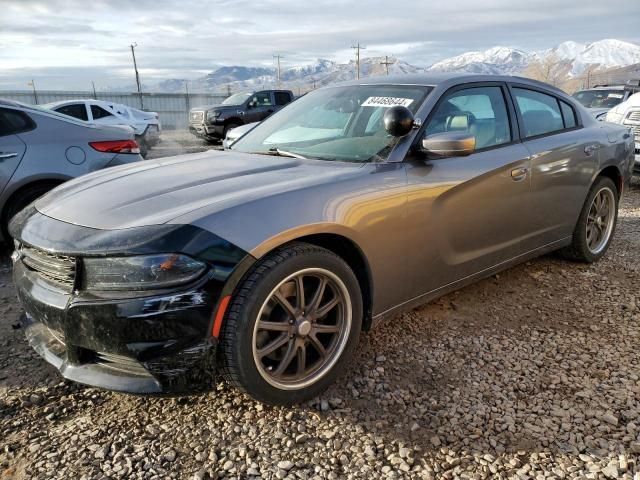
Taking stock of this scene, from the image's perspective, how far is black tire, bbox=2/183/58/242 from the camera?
455cm

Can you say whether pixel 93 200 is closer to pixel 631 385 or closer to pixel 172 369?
pixel 172 369

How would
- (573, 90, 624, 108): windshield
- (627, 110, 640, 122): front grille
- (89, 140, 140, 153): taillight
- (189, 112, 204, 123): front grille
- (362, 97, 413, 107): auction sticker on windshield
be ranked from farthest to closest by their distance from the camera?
(189, 112, 204, 123): front grille
(573, 90, 624, 108): windshield
(627, 110, 640, 122): front grille
(89, 140, 140, 153): taillight
(362, 97, 413, 107): auction sticker on windshield

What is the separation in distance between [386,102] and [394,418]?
1876 millimetres

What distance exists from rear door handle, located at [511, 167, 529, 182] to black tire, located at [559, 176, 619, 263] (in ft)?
3.54

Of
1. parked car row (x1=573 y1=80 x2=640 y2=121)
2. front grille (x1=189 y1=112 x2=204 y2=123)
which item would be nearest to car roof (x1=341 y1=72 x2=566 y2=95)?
parked car row (x1=573 y1=80 x2=640 y2=121)

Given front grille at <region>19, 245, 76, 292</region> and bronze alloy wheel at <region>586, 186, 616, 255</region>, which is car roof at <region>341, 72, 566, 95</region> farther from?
front grille at <region>19, 245, 76, 292</region>

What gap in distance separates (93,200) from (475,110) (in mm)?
2383

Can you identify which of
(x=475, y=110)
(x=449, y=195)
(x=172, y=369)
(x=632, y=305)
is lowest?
(x=632, y=305)

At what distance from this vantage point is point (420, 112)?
121 inches

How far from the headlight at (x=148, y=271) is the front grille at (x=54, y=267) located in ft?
0.63

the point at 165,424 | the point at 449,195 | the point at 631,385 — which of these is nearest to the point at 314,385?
→ the point at 165,424

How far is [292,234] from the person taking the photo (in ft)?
7.69

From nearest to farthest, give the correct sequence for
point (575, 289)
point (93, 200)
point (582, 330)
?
point (93, 200), point (582, 330), point (575, 289)

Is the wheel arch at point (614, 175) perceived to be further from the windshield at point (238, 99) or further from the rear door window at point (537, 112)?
the windshield at point (238, 99)
